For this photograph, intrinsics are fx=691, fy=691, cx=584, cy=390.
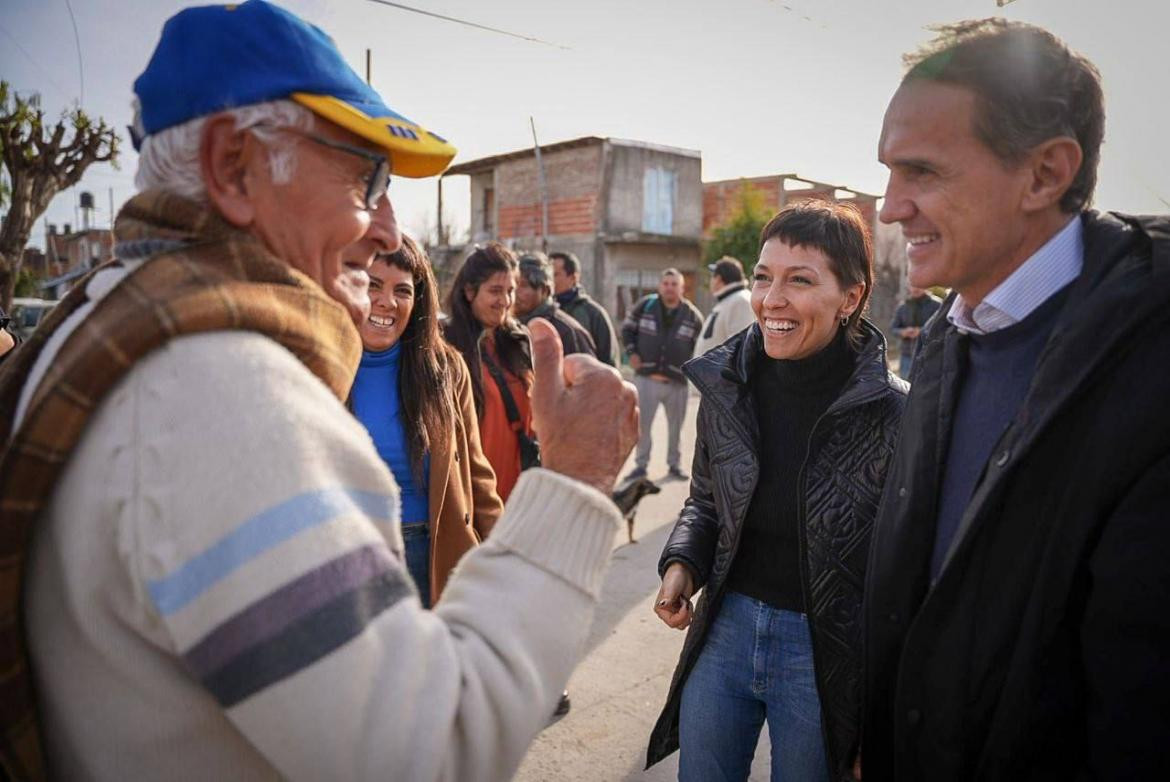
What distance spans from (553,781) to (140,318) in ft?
8.67

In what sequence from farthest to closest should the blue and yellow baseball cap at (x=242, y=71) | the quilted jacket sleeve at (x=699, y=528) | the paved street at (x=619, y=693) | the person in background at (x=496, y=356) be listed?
the person in background at (x=496, y=356) < the paved street at (x=619, y=693) < the quilted jacket sleeve at (x=699, y=528) < the blue and yellow baseball cap at (x=242, y=71)

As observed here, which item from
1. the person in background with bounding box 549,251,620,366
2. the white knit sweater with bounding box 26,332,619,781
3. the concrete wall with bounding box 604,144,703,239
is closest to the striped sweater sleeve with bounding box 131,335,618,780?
the white knit sweater with bounding box 26,332,619,781

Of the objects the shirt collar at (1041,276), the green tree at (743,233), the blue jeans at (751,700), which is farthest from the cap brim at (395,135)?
the green tree at (743,233)

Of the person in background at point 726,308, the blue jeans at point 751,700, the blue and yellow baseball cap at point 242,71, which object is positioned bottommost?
the blue jeans at point 751,700

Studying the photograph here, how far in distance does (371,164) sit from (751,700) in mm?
1819

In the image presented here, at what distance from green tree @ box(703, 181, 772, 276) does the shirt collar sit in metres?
22.5

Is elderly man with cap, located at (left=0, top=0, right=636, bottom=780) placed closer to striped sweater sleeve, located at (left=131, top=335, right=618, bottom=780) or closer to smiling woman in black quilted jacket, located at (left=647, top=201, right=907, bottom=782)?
striped sweater sleeve, located at (left=131, top=335, right=618, bottom=780)

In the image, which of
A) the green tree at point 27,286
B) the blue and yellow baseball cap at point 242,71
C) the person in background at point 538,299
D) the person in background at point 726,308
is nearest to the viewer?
the blue and yellow baseball cap at point 242,71

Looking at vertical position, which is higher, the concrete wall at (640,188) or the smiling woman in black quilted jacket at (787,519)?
the concrete wall at (640,188)

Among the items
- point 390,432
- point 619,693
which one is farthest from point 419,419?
point 619,693

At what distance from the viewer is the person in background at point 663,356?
7.29 m

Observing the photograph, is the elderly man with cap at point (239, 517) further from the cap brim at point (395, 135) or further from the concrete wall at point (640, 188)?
the concrete wall at point (640, 188)

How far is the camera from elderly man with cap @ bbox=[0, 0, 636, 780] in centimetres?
76

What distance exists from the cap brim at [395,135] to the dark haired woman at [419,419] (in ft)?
3.52
